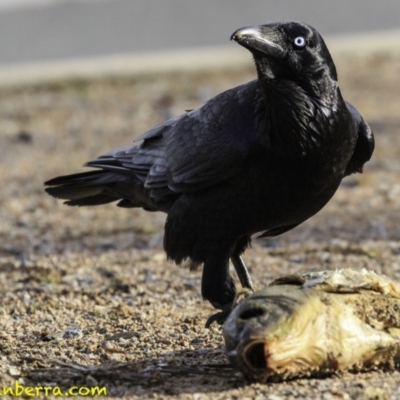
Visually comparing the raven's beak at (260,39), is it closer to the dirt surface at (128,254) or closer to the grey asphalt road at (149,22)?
the dirt surface at (128,254)

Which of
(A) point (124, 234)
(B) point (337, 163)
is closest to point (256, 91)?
(B) point (337, 163)

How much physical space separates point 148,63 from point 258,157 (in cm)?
843

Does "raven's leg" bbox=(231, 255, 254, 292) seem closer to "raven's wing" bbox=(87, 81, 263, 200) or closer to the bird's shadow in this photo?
"raven's wing" bbox=(87, 81, 263, 200)

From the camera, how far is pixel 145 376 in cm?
443

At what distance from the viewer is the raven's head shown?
4.99 metres

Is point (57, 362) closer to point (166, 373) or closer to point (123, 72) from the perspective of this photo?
point (166, 373)

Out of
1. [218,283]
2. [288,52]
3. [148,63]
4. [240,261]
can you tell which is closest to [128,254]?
[240,261]

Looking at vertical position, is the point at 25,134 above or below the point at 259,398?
above

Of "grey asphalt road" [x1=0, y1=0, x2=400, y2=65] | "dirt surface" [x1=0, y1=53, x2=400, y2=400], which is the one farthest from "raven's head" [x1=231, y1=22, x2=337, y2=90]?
"grey asphalt road" [x1=0, y1=0, x2=400, y2=65]

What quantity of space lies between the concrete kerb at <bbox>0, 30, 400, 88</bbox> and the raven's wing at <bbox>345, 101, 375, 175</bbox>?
24.4 ft

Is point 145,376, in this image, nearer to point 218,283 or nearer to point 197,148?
point 218,283

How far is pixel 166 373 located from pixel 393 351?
1.02 m

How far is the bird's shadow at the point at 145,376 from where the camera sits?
14.0ft

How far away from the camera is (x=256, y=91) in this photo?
18.0ft
